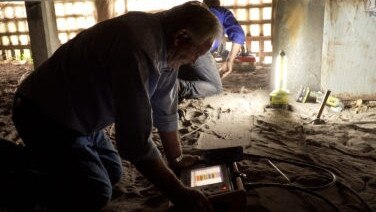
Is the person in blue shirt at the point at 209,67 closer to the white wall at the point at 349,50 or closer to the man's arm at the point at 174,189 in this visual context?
the white wall at the point at 349,50

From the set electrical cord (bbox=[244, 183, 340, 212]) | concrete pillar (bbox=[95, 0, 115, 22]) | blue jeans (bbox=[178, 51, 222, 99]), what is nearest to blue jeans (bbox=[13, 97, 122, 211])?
electrical cord (bbox=[244, 183, 340, 212])

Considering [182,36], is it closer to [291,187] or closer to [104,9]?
[291,187]

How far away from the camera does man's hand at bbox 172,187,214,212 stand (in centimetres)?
220

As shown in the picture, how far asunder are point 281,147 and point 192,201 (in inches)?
98.4

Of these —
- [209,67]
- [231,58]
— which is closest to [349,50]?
[231,58]

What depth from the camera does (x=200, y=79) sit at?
7.07m

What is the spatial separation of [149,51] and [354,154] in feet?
9.72

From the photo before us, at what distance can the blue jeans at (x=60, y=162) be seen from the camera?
2688 mm

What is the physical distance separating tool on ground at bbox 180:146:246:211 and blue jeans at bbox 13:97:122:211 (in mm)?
679

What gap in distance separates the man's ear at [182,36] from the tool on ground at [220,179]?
3.21 feet

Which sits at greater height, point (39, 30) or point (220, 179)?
point (39, 30)

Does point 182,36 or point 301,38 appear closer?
point 182,36

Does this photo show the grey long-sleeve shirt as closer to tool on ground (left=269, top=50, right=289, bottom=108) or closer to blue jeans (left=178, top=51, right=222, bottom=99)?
tool on ground (left=269, top=50, right=289, bottom=108)

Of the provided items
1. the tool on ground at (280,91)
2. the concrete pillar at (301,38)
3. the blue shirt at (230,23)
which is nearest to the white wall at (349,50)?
the concrete pillar at (301,38)
